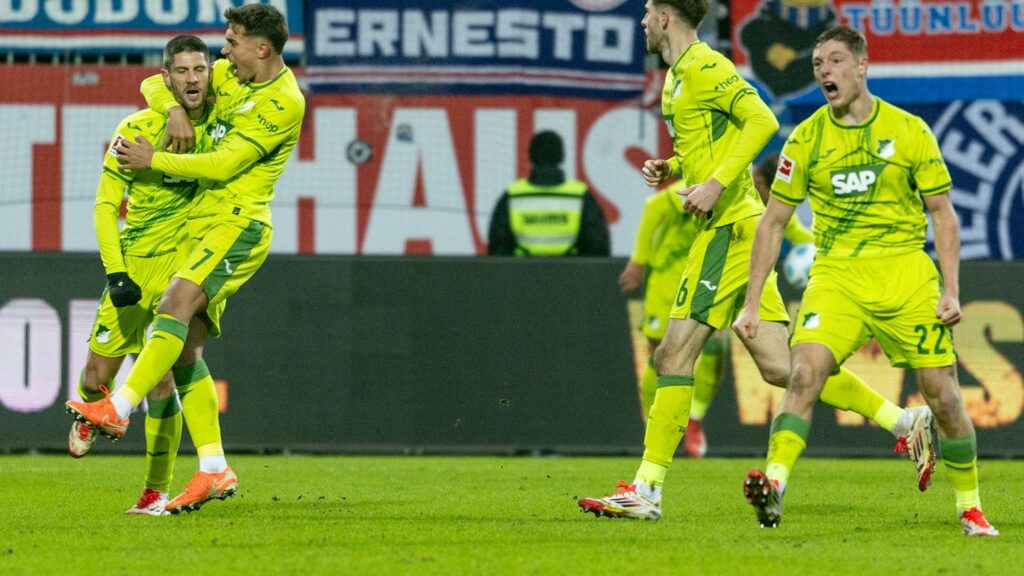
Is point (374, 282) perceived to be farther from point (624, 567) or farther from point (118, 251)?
point (624, 567)

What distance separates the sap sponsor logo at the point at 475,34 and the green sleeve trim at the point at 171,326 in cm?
Result: 843

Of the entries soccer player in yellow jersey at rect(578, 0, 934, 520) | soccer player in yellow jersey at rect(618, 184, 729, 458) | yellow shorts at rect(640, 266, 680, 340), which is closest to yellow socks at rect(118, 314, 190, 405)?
soccer player in yellow jersey at rect(578, 0, 934, 520)

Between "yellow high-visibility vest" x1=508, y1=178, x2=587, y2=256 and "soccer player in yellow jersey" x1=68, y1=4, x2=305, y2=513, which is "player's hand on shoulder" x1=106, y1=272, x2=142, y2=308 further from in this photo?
"yellow high-visibility vest" x1=508, y1=178, x2=587, y2=256

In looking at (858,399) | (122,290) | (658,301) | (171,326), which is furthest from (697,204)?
(658,301)

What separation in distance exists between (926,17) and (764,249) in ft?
31.9

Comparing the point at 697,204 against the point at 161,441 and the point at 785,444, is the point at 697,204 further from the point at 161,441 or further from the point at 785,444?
the point at 161,441

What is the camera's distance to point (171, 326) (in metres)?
8.04

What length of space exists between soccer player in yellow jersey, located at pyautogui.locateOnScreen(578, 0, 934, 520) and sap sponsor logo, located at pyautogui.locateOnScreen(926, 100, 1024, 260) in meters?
8.09

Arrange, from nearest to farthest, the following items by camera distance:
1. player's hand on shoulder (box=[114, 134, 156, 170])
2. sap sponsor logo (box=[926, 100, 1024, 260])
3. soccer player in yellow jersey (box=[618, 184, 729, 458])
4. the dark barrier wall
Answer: player's hand on shoulder (box=[114, 134, 156, 170]), soccer player in yellow jersey (box=[618, 184, 729, 458]), the dark barrier wall, sap sponsor logo (box=[926, 100, 1024, 260])

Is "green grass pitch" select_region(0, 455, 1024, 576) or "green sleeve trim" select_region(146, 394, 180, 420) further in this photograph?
"green sleeve trim" select_region(146, 394, 180, 420)

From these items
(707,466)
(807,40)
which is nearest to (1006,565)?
(707,466)

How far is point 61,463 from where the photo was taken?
11922 millimetres

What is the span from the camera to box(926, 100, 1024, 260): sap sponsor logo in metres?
15.9

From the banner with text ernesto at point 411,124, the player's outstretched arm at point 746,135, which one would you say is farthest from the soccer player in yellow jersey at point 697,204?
the banner with text ernesto at point 411,124
